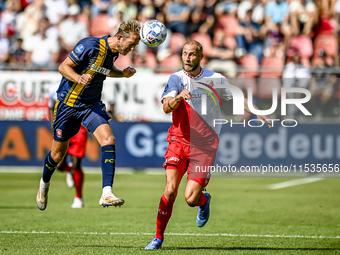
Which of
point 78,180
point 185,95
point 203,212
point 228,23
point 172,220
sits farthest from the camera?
point 228,23

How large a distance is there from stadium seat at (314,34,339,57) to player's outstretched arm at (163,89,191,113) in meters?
12.4

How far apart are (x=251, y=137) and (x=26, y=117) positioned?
6512 millimetres

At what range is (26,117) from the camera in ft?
54.1

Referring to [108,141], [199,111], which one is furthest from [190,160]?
[108,141]

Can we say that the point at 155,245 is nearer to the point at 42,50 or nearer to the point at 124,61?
the point at 124,61

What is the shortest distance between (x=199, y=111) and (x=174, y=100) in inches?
28.9

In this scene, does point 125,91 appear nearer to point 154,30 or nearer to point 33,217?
point 33,217

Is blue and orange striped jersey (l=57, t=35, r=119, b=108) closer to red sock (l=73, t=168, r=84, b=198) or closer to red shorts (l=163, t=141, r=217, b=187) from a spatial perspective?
red shorts (l=163, t=141, r=217, b=187)

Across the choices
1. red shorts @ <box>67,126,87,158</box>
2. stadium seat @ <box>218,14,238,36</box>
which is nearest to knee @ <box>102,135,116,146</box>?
red shorts @ <box>67,126,87,158</box>

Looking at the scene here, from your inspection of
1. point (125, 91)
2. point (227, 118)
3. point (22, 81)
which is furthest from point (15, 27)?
point (227, 118)

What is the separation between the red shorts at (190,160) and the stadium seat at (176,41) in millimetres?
11565

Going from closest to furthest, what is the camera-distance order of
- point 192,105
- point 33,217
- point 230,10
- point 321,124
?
point 192,105 < point 33,217 < point 321,124 < point 230,10

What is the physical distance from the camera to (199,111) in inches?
286

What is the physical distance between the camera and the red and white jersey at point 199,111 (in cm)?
718
